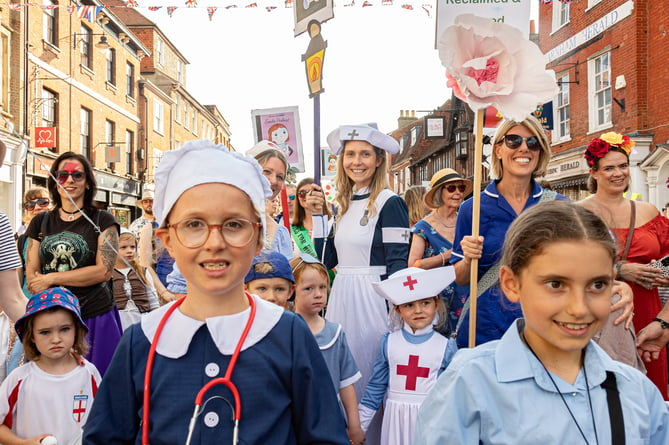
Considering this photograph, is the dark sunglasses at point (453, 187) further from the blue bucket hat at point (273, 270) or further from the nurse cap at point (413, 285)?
the blue bucket hat at point (273, 270)

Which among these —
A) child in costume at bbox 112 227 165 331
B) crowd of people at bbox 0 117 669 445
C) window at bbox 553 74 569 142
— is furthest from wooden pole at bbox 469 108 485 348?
window at bbox 553 74 569 142

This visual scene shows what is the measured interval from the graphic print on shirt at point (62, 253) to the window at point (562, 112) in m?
18.4

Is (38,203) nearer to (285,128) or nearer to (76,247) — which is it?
(285,128)

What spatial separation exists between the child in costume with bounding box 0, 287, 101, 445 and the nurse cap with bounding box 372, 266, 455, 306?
1.81 metres

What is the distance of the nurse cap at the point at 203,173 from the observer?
1.66 meters

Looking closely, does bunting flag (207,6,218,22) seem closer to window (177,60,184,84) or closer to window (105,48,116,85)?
window (105,48,116,85)

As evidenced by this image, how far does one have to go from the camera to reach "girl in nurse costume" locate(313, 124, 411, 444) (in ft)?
13.1

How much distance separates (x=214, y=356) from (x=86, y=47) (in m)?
24.3

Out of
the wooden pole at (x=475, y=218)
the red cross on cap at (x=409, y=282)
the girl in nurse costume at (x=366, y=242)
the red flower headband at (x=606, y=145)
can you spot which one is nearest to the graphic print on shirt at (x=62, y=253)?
the girl in nurse costume at (x=366, y=242)

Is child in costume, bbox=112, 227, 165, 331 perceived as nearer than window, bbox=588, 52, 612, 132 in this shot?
Yes

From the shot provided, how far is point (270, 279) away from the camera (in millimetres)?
3113

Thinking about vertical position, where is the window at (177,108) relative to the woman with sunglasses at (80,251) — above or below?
above

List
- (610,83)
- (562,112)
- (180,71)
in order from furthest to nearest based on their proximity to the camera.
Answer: (180,71) < (562,112) < (610,83)

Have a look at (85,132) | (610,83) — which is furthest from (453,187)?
(85,132)
